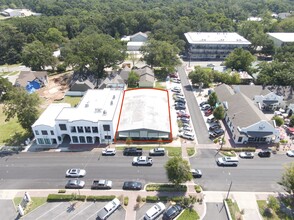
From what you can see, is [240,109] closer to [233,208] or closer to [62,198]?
[233,208]

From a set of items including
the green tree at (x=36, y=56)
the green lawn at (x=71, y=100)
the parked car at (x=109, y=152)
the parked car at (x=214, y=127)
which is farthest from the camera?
Result: the green tree at (x=36, y=56)

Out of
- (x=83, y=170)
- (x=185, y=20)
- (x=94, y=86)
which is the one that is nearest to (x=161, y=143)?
(x=83, y=170)

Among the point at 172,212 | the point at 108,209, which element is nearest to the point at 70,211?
the point at 108,209

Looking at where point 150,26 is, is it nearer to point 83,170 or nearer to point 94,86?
point 94,86

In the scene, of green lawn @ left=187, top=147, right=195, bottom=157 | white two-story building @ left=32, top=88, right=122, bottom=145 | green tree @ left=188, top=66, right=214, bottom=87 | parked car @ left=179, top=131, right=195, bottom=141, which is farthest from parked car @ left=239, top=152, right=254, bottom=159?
green tree @ left=188, top=66, right=214, bottom=87

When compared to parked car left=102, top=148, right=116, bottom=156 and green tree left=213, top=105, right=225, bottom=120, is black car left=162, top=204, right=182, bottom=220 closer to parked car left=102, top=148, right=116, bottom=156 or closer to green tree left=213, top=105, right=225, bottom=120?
parked car left=102, top=148, right=116, bottom=156

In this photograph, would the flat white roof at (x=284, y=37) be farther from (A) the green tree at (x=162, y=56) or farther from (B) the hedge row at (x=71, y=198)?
(B) the hedge row at (x=71, y=198)

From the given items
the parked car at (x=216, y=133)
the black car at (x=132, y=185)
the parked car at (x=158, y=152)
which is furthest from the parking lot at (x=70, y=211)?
the parked car at (x=216, y=133)
